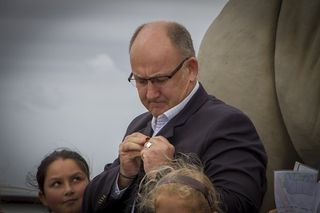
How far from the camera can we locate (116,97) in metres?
2.45

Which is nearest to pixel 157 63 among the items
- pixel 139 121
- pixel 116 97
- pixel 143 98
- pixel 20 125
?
pixel 143 98

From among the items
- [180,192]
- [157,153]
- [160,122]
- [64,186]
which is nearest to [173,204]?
[180,192]

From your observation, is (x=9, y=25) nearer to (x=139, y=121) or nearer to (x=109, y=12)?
(x=109, y=12)

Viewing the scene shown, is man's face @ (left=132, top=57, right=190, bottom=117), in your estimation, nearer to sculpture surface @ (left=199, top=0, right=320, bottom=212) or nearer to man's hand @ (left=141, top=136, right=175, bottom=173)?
man's hand @ (left=141, top=136, right=175, bottom=173)

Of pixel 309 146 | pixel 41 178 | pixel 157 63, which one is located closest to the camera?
pixel 157 63

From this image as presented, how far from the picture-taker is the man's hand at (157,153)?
1.82m

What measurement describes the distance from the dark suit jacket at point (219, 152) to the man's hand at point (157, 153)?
0.08m

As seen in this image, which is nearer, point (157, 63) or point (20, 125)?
point (157, 63)

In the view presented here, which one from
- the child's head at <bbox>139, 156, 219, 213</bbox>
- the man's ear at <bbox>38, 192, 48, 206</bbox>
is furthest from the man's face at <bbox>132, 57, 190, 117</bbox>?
the man's ear at <bbox>38, 192, 48, 206</bbox>

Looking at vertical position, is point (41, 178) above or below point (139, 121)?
below

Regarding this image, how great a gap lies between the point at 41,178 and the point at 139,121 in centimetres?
40

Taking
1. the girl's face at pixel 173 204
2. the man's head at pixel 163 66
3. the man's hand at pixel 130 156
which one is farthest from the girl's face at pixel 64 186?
the girl's face at pixel 173 204

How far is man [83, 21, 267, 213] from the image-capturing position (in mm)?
1833

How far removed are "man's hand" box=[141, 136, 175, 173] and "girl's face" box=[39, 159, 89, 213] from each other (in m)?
0.55
